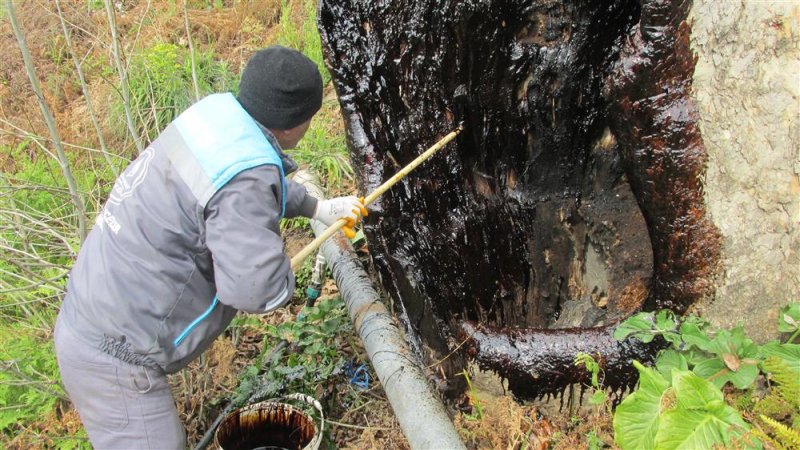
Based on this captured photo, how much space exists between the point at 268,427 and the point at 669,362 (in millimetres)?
1729

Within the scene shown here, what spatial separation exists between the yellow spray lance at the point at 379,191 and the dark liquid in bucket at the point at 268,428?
0.64 metres

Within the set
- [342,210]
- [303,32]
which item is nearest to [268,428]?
[342,210]

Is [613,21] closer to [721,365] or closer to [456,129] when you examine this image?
[456,129]

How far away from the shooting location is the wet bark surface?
2955 millimetres

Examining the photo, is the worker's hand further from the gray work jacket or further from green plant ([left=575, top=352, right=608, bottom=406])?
green plant ([left=575, top=352, right=608, bottom=406])

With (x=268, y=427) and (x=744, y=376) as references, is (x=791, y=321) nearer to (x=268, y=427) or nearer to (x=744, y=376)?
(x=744, y=376)

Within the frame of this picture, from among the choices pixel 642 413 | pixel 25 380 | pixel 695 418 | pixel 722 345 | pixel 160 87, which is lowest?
pixel 25 380

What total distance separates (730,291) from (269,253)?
159 cm

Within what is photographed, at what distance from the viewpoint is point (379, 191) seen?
278cm

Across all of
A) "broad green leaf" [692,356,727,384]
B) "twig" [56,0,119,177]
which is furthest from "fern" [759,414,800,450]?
"twig" [56,0,119,177]

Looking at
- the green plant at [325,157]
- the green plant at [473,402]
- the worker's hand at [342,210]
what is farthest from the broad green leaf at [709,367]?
the green plant at [325,157]

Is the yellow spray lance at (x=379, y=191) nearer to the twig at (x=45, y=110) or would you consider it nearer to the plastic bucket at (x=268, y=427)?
the plastic bucket at (x=268, y=427)

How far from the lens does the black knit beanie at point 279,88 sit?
84.3 inches

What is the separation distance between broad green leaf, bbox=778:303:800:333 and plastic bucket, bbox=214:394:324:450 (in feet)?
5.96
